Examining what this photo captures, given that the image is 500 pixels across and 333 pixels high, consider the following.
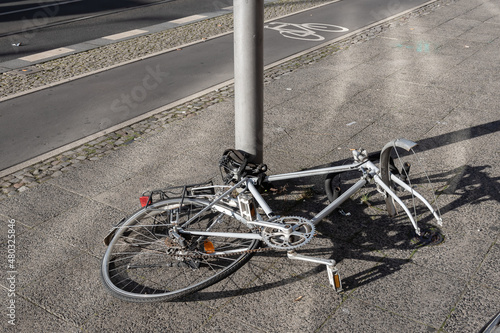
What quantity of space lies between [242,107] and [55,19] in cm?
1325

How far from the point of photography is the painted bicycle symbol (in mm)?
14094

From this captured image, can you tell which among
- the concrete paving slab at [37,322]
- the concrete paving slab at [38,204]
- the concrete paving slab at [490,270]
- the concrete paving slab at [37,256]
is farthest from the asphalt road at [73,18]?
the concrete paving slab at [490,270]

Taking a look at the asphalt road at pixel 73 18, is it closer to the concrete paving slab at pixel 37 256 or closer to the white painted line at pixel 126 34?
the white painted line at pixel 126 34

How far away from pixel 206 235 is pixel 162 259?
58 cm

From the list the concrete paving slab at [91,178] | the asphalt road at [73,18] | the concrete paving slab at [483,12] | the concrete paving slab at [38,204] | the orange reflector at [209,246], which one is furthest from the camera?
the concrete paving slab at [483,12]

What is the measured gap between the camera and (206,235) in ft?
15.3

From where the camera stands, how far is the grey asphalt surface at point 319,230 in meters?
4.22

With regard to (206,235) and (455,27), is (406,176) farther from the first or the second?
(455,27)

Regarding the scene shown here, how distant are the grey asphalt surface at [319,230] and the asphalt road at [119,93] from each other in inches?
53.1

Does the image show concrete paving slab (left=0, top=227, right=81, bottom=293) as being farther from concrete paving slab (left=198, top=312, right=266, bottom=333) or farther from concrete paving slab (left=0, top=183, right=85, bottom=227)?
concrete paving slab (left=198, top=312, right=266, bottom=333)

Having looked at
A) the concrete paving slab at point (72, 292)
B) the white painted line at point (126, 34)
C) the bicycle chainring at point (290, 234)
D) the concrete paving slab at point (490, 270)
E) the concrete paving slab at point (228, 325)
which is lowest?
the concrete paving slab at point (490, 270)

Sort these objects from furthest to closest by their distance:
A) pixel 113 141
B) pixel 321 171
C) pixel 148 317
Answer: pixel 113 141, pixel 321 171, pixel 148 317

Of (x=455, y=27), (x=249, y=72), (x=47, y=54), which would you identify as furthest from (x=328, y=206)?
(x=455, y=27)

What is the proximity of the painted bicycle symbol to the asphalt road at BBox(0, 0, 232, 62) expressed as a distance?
3.71 metres
